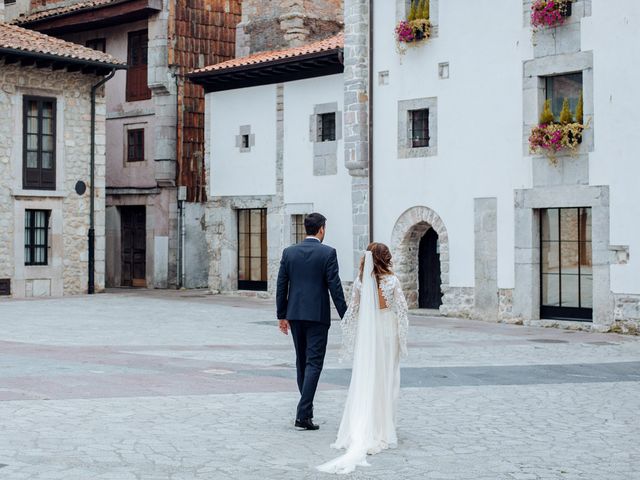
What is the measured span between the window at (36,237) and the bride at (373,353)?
18.3 meters

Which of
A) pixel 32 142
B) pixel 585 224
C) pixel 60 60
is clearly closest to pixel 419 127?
pixel 585 224

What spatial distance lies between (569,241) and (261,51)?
517 inches

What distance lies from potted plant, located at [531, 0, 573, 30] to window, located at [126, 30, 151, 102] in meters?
14.0

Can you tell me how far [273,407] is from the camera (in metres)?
9.64

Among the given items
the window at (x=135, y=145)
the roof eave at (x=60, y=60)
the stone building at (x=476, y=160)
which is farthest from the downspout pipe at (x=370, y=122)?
the window at (x=135, y=145)

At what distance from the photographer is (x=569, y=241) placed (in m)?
19.1

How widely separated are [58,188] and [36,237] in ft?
4.26

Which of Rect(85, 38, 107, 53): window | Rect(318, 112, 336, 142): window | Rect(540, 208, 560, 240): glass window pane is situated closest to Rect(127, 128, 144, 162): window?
Rect(85, 38, 107, 53): window

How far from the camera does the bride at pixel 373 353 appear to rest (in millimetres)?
7957

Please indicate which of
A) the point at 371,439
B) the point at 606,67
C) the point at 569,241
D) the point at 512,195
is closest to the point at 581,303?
the point at 569,241

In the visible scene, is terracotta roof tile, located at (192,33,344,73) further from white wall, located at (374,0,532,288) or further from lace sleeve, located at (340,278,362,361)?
lace sleeve, located at (340,278,362,361)

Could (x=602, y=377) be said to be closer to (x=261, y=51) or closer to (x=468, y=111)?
(x=468, y=111)

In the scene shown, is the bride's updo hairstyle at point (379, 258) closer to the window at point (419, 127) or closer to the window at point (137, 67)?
the window at point (419, 127)

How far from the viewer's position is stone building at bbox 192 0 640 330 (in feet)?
59.9
